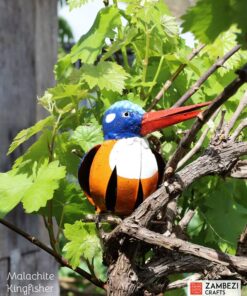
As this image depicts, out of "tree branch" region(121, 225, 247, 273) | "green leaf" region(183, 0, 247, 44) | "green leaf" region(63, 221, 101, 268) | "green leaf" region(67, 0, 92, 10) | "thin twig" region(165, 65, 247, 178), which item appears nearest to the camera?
"green leaf" region(183, 0, 247, 44)

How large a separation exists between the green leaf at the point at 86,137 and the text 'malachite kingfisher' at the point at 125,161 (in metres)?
0.04

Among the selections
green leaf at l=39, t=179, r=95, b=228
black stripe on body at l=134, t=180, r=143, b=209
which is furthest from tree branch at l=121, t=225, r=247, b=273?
green leaf at l=39, t=179, r=95, b=228

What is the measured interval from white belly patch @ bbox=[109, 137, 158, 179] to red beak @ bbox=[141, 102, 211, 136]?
0.03 meters

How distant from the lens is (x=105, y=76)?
83cm

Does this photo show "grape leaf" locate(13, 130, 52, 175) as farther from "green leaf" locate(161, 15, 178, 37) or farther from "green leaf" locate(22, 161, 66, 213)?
"green leaf" locate(161, 15, 178, 37)

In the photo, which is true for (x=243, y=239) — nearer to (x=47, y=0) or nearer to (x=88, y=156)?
(x=88, y=156)

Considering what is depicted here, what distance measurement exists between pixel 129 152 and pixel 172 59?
0.64 feet

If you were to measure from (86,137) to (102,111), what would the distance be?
3.1 inches

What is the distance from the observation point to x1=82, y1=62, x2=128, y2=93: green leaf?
82 cm

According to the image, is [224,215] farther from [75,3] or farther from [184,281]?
[75,3]

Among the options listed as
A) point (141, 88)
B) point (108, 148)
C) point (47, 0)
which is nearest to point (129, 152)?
point (108, 148)

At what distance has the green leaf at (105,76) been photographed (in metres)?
0.82

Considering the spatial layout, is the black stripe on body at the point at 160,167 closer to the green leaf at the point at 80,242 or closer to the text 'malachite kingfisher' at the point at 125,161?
the text 'malachite kingfisher' at the point at 125,161

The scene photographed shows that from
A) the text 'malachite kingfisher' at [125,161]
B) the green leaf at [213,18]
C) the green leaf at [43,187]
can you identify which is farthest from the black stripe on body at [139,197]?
the green leaf at [213,18]
